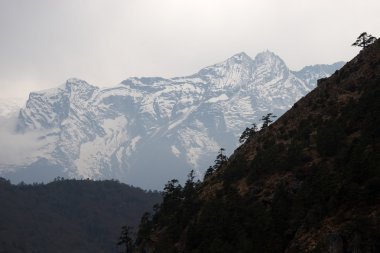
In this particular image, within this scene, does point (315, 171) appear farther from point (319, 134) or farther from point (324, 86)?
point (324, 86)

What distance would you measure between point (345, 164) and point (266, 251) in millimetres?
17474

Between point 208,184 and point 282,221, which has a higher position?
point 208,184

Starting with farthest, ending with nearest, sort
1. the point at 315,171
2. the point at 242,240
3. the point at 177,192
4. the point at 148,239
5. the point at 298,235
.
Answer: the point at 177,192
the point at 148,239
the point at 315,171
the point at 242,240
the point at 298,235

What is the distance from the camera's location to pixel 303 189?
274 feet

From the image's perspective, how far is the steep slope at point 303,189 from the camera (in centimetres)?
6800

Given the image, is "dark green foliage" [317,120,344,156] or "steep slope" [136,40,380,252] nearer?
"steep slope" [136,40,380,252]

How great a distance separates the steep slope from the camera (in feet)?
223

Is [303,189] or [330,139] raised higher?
[330,139]

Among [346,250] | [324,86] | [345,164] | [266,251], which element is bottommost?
[346,250]

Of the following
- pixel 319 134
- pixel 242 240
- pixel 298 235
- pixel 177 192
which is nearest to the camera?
pixel 298 235

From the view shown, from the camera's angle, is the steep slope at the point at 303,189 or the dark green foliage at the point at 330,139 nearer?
the steep slope at the point at 303,189

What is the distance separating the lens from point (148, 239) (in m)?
130

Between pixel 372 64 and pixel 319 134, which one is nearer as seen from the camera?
pixel 319 134

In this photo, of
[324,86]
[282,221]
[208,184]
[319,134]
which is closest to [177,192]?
[208,184]
